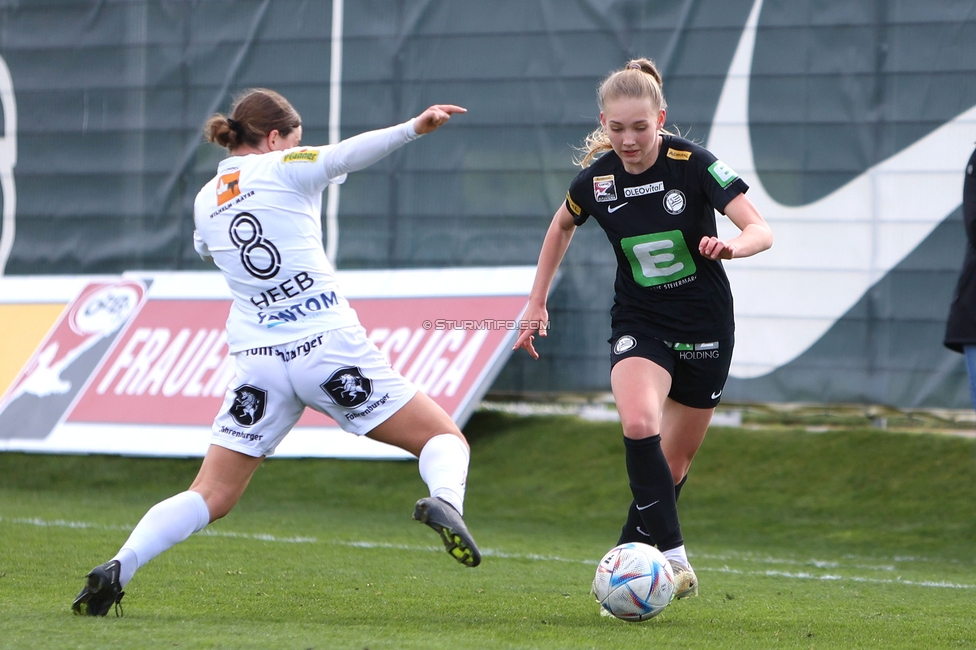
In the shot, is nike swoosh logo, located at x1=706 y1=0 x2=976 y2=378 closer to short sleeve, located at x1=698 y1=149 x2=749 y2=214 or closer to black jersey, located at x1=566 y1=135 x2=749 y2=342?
black jersey, located at x1=566 y1=135 x2=749 y2=342

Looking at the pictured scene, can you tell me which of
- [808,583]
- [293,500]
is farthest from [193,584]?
[293,500]

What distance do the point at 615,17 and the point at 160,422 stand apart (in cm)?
464

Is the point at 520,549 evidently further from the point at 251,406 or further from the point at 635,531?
the point at 251,406

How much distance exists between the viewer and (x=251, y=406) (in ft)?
13.4

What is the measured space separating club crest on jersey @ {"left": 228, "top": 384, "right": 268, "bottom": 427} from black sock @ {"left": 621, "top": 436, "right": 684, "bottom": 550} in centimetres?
126

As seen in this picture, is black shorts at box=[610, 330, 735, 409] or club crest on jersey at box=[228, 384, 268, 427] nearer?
club crest on jersey at box=[228, 384, 268, 427]

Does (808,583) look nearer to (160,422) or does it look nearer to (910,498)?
(910,498)

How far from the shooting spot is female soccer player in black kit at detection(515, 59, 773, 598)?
4.29 meters

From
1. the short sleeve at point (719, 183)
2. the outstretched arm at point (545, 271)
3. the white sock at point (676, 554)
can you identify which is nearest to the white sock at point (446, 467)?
the outstretched arm at point (545, 271)

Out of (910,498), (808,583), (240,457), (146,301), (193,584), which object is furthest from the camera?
(146,301)

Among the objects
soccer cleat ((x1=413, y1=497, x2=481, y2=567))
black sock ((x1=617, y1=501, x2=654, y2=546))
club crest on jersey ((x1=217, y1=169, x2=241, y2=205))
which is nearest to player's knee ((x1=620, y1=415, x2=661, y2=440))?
black sock ((x1=617, y1=501, x2=654, y2=546))

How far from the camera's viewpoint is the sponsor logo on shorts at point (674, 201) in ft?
14.5

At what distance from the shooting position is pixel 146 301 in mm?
10055

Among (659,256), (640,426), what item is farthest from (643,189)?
(640,426)
